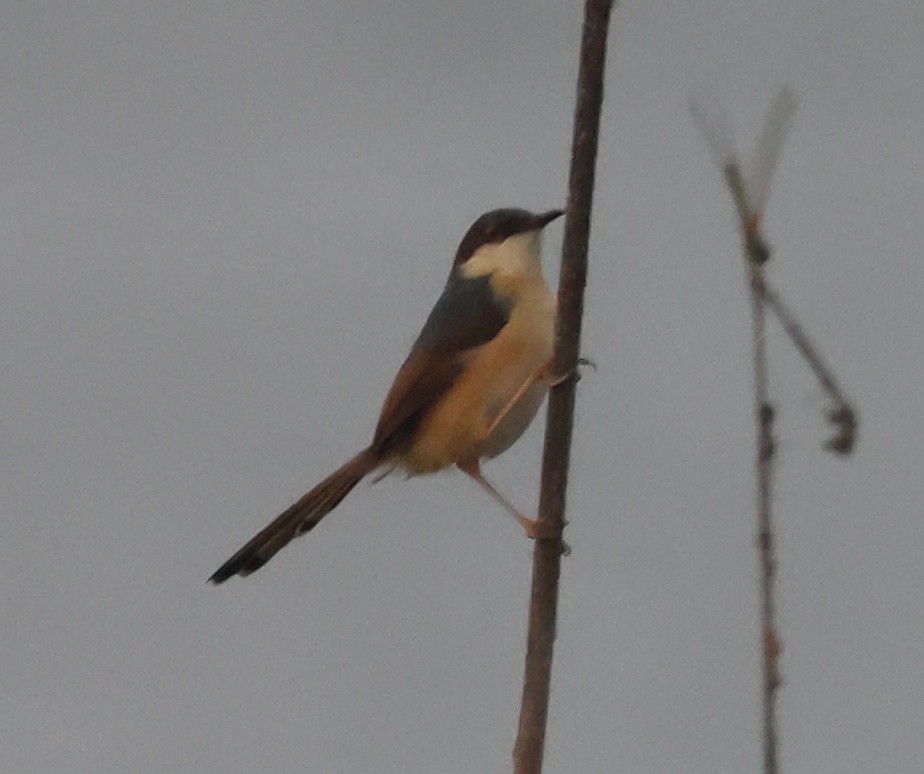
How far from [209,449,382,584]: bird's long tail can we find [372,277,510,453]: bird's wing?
7cm

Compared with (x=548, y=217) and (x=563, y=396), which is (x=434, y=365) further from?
(x=563, y=396)

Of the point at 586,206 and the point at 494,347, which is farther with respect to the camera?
the point at 494,347

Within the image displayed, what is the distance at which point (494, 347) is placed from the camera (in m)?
4.38

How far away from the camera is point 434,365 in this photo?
4.43m

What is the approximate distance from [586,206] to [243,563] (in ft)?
7.37

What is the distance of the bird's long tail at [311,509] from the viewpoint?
4.30 m

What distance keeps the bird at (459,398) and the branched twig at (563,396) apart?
1696mm

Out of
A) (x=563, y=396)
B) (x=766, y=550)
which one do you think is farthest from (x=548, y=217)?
(x=766, y=550)

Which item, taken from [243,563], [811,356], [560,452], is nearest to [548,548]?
[560,452]

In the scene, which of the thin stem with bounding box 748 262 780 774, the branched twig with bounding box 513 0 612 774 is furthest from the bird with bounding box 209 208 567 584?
the thin stem with bounding box 748 262 780 774

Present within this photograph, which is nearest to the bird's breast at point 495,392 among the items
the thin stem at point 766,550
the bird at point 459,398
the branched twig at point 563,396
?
the bird at point 459,398

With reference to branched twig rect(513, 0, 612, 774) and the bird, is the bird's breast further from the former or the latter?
branched twig rect(513, 0, 612, 774)

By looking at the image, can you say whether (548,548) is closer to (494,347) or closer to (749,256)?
(749,256)

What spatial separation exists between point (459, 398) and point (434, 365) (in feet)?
0.37
